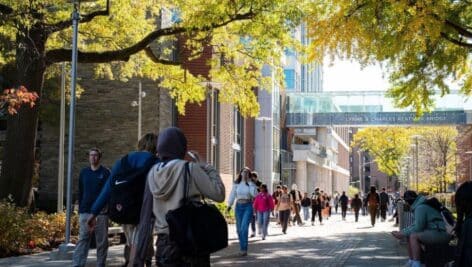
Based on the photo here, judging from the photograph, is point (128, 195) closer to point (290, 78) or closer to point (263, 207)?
point (263, 207)

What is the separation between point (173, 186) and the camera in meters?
5.26

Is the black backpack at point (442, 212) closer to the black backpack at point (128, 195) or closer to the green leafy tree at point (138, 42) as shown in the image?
the black backpack at point (128, 195)

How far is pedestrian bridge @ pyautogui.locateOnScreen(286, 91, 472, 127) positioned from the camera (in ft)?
185

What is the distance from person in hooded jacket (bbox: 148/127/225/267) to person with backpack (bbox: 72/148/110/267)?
4.45 metres

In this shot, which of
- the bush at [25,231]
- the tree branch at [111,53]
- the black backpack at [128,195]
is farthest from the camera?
the tree branch at [111,53]

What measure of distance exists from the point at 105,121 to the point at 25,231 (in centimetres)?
1631

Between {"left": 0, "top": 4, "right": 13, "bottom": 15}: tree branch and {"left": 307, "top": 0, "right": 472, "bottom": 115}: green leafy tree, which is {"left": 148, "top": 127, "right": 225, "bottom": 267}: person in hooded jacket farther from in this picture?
{"left": 0, "top": 4, "right": 13, "bottom": 15}: tree branch

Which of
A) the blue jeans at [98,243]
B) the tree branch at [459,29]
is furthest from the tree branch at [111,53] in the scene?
the blue jeans at [98,243]

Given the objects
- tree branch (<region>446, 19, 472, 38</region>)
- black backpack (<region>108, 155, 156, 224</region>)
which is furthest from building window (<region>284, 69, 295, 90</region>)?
black backpack (<region>108, 155, 156, 224</region>)

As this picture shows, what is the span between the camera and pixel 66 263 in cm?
1227

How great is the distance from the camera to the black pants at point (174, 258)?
5098 millimetres

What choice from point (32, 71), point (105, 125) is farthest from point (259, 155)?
point (32, 71)

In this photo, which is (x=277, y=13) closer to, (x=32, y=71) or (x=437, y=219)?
(x=32, y=71)

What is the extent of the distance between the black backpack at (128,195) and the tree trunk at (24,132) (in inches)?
470
